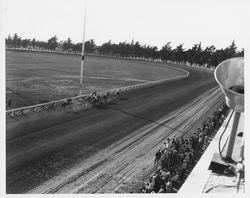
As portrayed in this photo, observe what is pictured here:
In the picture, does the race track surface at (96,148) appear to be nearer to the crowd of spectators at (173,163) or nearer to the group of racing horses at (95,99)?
the crowd of spectators at (173,163)

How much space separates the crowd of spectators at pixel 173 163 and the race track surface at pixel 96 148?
30.2 inches

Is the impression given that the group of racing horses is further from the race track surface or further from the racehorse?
the race track surface

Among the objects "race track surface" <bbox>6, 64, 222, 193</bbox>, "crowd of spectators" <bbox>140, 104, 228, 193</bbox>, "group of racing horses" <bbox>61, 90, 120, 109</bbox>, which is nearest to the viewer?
"crowd of spectators" <bbox>140, 104, 228, 193</bbox>

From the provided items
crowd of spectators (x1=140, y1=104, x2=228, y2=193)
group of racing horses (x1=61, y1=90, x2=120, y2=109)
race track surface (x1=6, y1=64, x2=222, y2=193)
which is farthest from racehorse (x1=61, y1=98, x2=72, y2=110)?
crowd of spectators (x1=140, y1=104, x2=228, y2=193)

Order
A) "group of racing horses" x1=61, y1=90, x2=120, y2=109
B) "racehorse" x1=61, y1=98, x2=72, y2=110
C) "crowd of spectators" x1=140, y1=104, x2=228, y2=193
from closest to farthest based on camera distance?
"crowd of spectators" x1=140, y1=104, x2=228, y2=193, "racehorse" x1=61, y1=98, x2=72, y2=110, "group of racing horses" x1=61, y1=90, x2=120, y2=109

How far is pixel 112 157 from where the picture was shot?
14.2 meters

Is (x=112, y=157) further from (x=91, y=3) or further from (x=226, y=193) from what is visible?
(x=91, y=3)

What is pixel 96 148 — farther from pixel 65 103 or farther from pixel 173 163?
pixel 65 103

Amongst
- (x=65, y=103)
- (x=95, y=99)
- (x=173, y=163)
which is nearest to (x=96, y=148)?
(x=173, y=163)

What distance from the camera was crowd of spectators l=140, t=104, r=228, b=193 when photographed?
11258 mm

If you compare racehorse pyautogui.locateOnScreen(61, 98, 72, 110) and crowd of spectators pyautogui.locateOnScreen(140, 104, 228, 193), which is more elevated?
racehorse pyautogui.locateOnScreen(61, 98, 72, 110)

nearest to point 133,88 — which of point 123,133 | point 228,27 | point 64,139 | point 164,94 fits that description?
point 164,94

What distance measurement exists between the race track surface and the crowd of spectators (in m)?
0.77

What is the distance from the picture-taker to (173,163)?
44.4 ft
